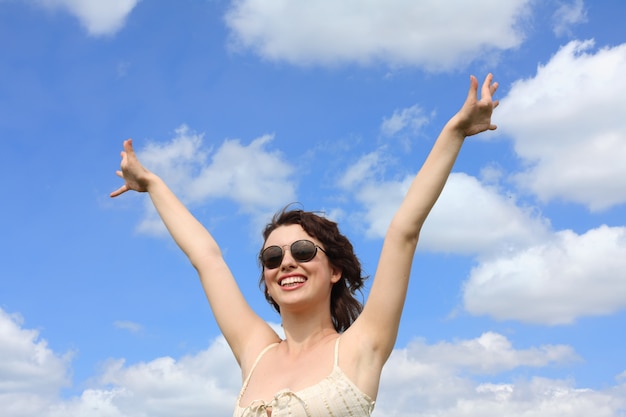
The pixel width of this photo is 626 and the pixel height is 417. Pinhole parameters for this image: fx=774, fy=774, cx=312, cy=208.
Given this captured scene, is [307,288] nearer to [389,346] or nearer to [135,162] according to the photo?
[389,346]

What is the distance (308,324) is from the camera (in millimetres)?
5559

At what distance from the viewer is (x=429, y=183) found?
490 cm

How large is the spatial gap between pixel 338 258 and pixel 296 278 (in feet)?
1.40

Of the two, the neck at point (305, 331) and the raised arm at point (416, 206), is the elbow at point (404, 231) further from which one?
the neck at point (305, 331)

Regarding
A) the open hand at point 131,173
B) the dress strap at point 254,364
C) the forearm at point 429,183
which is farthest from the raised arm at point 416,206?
the open hand at point 131,173

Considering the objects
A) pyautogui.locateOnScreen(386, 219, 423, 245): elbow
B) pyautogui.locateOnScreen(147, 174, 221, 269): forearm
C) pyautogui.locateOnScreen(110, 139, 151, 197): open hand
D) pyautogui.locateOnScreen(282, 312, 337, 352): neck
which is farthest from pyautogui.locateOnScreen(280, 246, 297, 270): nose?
pyautogui.locateOnScreen(110, 139, 151, 197): open hand

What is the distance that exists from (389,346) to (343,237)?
1038 mm

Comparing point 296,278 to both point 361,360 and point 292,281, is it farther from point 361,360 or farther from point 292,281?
point 361,360

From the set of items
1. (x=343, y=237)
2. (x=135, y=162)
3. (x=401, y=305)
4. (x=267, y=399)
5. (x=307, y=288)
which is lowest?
(x=267, y=399)

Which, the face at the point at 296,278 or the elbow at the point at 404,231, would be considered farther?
the face at the point at 296,278

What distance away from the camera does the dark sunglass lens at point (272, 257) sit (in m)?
5.50

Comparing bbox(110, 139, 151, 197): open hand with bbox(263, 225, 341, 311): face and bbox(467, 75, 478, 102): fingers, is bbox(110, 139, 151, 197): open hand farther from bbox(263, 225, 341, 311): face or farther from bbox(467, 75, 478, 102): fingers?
bbox(467, 75, 478, 102): fingers

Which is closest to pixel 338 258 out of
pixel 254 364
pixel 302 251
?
pixel 302 251

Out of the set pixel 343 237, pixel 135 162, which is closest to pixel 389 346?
pixel 343 237
